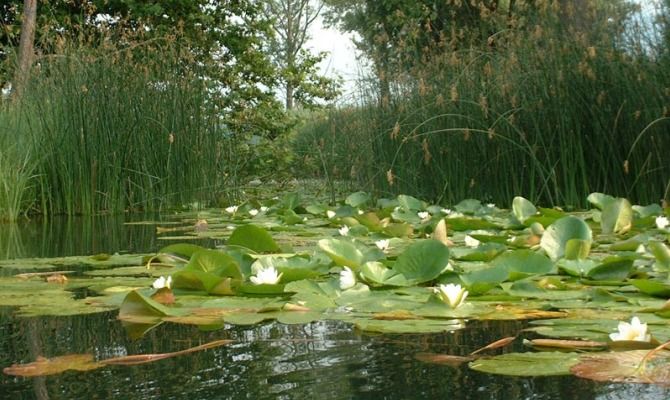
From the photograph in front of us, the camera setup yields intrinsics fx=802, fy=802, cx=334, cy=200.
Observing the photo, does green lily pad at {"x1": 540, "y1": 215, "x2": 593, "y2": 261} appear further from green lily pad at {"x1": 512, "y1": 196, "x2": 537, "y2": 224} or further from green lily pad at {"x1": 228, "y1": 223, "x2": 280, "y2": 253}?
green lily pad at {"x1": 512, "y1": 196, "x2": 537, "y2": 224}

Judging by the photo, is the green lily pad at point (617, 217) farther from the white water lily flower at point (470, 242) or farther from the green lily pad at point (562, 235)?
the green lily pad at point (562, 235)

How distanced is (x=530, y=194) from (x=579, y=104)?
0.58m

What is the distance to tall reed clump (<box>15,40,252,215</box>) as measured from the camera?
206 inches

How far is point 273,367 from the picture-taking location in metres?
1.13

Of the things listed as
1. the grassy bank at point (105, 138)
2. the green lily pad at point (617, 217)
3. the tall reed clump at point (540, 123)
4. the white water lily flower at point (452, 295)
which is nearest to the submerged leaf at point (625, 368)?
the white water lily flower at point (452, 295)

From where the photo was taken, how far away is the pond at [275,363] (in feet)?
3.21

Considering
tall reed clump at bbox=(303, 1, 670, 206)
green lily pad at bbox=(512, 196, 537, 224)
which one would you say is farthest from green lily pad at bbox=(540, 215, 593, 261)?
tall reed clump at bbox=(303, 1, 670, 206)

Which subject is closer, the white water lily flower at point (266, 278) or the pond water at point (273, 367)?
the pond water at point (273, 367)

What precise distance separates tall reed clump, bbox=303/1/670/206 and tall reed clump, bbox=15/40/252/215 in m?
1.33

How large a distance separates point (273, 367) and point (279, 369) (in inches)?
0.7

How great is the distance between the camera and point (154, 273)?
216 cm

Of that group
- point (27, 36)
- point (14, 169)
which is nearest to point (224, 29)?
point (27, 36)

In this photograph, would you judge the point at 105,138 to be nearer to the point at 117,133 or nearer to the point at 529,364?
the point at 117,133

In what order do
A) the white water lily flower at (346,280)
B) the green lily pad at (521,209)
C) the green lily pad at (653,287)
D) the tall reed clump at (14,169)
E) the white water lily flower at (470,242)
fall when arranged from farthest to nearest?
the tall reed clump at (14,169), the green lily pad at (521,209), the white water lily flower at (470,242), the white water lily flower at (346,280), the green lily pad at (653,287)
